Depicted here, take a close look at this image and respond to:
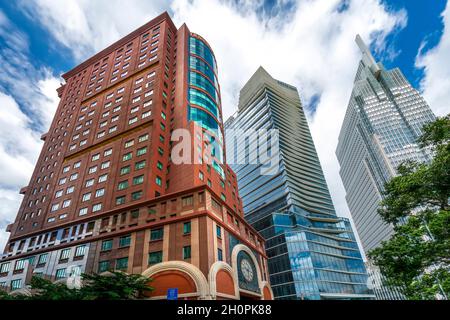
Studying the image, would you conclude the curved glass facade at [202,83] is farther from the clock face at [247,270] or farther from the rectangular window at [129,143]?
the clock face at [247,270]

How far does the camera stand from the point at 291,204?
88625 mm

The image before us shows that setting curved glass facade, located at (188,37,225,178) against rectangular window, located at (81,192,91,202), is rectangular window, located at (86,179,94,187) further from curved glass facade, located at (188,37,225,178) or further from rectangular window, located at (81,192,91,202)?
curved glass facade, located at (188,37,225,178)

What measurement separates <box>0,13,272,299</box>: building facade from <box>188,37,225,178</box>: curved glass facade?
0.85 feet

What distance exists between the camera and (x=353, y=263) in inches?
3241

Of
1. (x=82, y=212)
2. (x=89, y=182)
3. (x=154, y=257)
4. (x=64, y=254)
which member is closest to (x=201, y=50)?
(x=89, y=182)

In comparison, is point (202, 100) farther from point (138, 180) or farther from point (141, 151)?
point (138, 180)

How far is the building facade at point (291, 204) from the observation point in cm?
7112

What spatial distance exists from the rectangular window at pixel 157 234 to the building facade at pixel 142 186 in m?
0.12

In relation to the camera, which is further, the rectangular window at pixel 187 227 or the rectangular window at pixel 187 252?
the rectangular window at pixel 187 227

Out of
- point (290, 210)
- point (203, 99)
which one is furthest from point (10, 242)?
point (290, 210)

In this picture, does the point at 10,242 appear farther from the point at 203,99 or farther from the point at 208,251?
the point at 203,99

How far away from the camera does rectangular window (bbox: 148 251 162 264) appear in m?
25.7

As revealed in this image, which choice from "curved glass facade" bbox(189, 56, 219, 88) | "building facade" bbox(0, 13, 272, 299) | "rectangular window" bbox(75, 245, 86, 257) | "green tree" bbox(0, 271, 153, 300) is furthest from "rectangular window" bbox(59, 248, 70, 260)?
"curved glass facade" bbox(189, 56, 219, 88)

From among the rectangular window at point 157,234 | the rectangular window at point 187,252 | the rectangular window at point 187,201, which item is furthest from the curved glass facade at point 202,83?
the rectangular window at point 187,252
